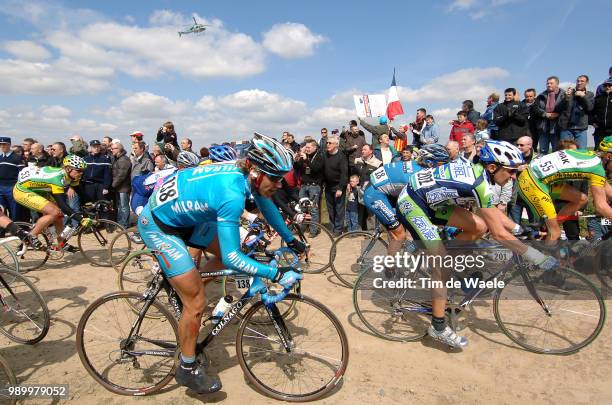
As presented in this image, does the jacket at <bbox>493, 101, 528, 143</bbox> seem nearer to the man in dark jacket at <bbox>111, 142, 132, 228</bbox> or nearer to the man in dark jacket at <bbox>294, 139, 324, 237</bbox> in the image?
the man in dark jacket at <bbox>294, 139, 324, 237</bbox>

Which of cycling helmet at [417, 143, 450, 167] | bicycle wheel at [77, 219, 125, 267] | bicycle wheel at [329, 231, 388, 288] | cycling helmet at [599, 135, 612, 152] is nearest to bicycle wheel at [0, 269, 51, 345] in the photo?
bicycle wheel at [77, 219, 125, 267]

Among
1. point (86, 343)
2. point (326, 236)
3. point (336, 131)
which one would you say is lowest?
point (86, 343)

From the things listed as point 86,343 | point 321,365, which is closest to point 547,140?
point 321,365

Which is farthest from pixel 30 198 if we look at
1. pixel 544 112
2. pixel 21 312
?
pixel 544 112

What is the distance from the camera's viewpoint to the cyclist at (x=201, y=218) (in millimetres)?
2730

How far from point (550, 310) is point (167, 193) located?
166 inches

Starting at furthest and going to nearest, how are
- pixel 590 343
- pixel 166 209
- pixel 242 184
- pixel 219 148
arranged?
pixel 219 148 → pixel 590 343 → pixel 166 209 → pixel 242 184

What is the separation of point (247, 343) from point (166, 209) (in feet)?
4.56

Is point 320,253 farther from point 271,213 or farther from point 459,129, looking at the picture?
point 459,129

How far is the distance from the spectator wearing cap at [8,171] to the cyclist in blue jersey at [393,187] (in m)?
8.94

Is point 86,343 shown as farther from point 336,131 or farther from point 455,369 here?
point 336,131

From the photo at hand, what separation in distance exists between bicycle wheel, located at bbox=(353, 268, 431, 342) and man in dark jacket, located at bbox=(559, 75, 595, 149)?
634 centimetres

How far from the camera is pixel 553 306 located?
412 centimetres

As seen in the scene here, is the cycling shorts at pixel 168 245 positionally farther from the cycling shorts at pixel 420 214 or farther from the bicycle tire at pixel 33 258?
the bicycle tire at pixel 33 258
